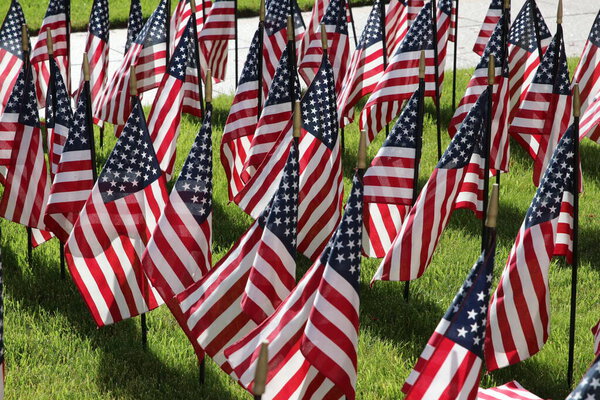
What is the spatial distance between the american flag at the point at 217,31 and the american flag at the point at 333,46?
40.9 inches

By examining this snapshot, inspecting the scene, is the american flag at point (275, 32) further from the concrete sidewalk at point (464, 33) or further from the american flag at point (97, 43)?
the concrete sidewalk at point (464, 33)

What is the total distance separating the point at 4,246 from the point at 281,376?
3.90 m

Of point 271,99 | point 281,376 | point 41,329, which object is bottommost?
point 41,329

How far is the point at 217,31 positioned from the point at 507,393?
19.9 ft

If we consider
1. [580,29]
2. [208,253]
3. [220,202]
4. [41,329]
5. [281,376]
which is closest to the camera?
[281,376]

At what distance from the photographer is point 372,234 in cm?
754

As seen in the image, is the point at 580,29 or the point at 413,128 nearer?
the point at 413,128

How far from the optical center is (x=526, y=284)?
5980 millimetres

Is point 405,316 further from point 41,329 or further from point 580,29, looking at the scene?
point 580,29

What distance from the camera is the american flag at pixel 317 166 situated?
274 inches

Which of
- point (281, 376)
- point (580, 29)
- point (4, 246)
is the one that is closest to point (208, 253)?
point (281, 376)

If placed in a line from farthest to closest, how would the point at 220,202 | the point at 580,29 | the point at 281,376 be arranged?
the point at 580,29
the point at 220,202
the point at 281,376

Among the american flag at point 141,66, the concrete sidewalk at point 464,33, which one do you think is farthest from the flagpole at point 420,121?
the concrete sidewalk at point 464,33

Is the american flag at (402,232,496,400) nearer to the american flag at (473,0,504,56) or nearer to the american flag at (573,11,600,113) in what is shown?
the american flag at (573,11,600,113)
